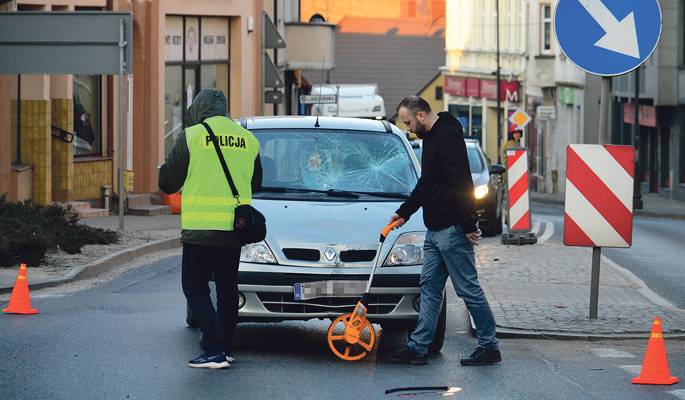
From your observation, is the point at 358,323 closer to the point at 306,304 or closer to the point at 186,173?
the point at 306,304

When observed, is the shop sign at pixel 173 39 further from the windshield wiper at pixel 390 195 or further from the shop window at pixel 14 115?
the windshield wiper at pixel 390 195

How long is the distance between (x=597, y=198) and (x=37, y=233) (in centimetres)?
668

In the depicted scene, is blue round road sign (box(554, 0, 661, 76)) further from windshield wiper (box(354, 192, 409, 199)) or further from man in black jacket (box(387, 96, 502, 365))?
man in black jacket (box(387, 96, 502, 365))

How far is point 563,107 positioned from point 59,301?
128 ft

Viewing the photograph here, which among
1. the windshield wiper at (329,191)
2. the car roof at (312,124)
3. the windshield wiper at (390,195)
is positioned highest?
the car roof at (312,124)

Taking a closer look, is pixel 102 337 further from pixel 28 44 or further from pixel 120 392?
pixel 28 44

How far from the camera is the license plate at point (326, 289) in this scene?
693cm

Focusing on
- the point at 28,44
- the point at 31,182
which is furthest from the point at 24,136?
the point at 28,44

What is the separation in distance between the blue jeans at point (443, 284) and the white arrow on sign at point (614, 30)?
2488 millimetres

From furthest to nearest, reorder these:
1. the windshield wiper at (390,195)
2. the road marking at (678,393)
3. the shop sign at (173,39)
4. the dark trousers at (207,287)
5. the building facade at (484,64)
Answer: the building facade at (484,64)
the shop sign at (173,39)
the windshield wiper at (390,195)
the dark trousers at (207,287)
the road marking at (678,393)

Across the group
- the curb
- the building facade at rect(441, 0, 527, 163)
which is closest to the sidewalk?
the curb

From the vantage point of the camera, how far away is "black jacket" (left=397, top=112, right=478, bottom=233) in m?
6.77

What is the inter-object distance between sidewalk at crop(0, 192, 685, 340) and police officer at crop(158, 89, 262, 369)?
2471mm

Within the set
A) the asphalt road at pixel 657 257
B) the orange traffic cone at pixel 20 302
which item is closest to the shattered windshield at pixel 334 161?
the orange traffic cone at pixel 20 302
